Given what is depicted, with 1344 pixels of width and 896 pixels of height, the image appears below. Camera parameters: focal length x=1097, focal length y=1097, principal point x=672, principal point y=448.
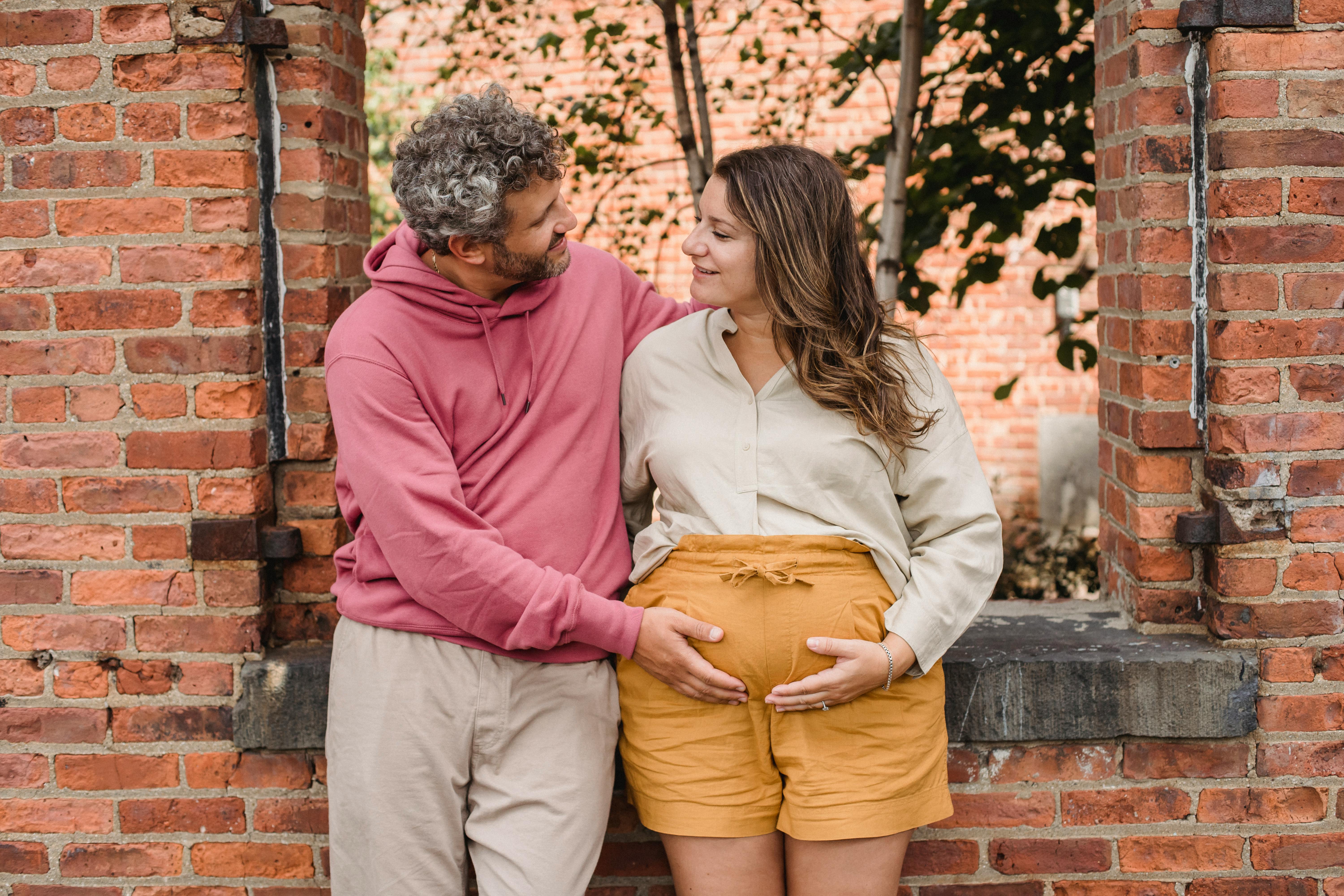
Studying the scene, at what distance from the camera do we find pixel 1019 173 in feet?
12.6

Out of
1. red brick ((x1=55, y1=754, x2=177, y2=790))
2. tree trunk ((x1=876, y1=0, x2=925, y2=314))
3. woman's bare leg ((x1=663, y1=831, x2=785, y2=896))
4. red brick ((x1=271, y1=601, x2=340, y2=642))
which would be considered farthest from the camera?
tree trunk ((x1=876, y1=0, x2=925, y2=314))

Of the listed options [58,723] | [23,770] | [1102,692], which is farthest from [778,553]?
[23,770]

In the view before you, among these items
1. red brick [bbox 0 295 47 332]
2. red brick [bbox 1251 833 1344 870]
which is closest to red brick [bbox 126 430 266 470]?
red brick [bbox 0 295 47 332]

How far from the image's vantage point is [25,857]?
241cm

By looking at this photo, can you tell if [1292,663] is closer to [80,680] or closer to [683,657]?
[683,657]

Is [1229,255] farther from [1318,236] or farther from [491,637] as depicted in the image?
[491,637]

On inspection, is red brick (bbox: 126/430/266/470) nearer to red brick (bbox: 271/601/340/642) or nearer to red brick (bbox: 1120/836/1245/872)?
red brick (bbox: 271/601/340/642)

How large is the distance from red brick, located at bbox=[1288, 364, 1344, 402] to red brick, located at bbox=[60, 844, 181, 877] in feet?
8.44

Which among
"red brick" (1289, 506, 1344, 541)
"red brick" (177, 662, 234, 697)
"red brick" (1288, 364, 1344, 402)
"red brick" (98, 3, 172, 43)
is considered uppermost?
"red brick" (98, 3, 172, 43)

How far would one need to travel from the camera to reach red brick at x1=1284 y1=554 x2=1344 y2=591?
2.28 meters

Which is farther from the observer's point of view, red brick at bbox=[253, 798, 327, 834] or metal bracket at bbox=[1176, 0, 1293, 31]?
red brick at bbox=[253, 798, 327, 834]

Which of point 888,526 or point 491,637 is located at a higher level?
point 888,526

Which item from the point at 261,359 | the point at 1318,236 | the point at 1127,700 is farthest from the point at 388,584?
the point at 1318,236

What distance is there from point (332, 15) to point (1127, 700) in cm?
227
